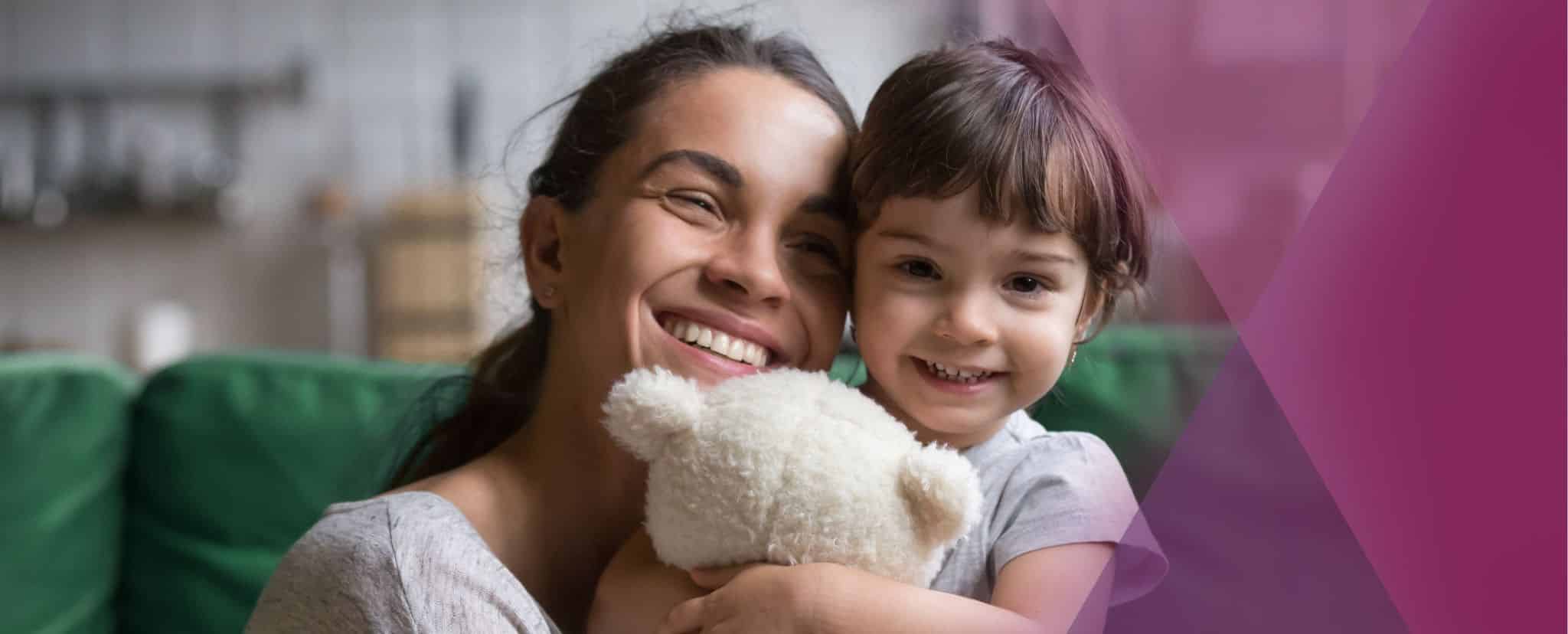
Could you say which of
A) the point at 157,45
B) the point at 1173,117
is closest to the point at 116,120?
the point at 157,45

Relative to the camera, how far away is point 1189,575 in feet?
1.39

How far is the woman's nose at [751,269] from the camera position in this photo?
2.74ft

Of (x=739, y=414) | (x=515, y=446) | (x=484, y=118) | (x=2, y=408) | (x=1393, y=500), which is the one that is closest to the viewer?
(x=1393, y=500)

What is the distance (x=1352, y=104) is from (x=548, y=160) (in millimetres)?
772

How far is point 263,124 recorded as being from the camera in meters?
4.25

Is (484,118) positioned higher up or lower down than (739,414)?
lower down

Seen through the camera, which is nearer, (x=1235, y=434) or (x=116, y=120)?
(x=1235, y=434)

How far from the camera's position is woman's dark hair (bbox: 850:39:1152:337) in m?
0.69

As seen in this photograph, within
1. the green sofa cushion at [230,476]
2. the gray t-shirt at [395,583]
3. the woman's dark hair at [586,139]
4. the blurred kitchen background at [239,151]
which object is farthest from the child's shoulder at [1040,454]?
the blurred kitchen background at [239,151]

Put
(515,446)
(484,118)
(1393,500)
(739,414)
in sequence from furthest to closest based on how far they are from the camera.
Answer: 1. (484,118)
2. (515,446)
3. (739,414)
4. (1393,500)

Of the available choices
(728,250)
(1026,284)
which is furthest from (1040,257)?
(728,250)

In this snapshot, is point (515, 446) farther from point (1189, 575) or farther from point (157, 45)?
point (157, 45)
